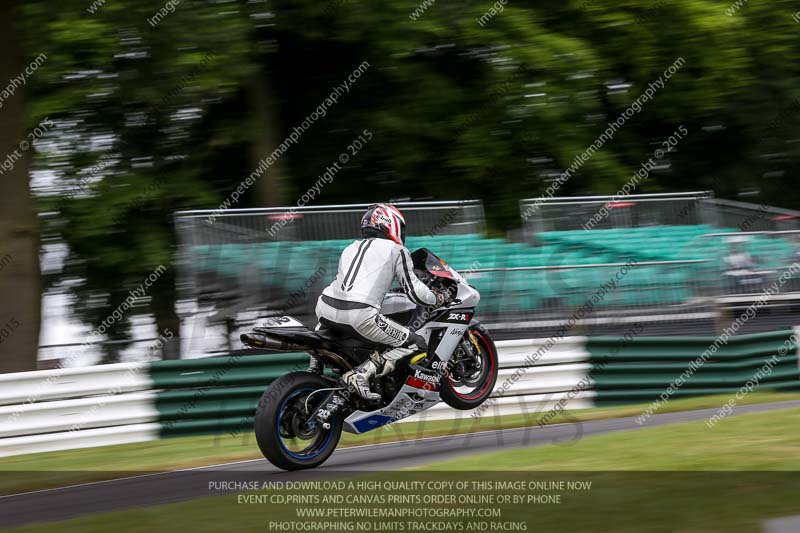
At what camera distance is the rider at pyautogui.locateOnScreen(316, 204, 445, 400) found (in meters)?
8.37

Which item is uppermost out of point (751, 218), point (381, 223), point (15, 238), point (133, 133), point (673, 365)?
point (381, 223)

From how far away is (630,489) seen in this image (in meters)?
6.40

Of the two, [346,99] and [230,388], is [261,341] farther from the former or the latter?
[346,99]

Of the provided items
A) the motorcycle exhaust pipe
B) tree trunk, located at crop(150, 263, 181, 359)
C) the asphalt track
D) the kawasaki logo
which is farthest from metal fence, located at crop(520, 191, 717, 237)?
the motorcycle exhaust pipe

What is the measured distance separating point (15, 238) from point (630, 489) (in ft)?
33.3

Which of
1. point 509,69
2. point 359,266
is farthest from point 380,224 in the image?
point 509,69

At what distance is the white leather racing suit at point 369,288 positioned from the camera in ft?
27.5

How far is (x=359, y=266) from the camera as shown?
8.47 m

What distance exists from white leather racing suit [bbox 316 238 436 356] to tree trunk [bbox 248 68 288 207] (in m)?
8.73

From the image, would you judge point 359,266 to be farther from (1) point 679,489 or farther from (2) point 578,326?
(2) point 578,326

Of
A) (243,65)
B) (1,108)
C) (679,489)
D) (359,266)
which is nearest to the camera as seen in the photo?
(679,489)

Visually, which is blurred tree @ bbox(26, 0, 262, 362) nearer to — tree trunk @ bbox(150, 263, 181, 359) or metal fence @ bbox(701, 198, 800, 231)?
tree trunk @ bbox(150, 263, 181, 359)

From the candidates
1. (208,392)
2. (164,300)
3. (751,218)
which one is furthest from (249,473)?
(164,300)

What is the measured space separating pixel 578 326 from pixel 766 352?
2648 mm
